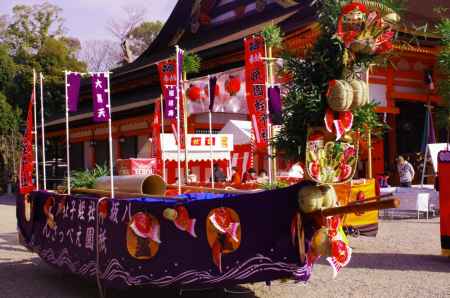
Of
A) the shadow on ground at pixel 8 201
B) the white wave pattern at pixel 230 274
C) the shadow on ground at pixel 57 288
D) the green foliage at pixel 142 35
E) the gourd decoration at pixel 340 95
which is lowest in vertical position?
the shadow on ground at pixel 57 288

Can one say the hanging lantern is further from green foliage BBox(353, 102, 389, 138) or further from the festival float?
green foliage BBox(353, 102, 389, 138)

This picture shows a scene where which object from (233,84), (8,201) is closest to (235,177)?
(233,84)

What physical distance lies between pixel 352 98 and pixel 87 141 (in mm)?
21101

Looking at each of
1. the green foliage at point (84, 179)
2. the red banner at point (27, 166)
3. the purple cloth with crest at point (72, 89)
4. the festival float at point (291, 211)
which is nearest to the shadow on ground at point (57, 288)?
the festival float at point (291, 211)

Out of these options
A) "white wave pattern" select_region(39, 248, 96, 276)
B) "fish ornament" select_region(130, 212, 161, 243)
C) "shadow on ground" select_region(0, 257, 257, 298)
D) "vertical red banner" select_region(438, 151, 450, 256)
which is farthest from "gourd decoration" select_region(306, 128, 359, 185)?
"vertical red banner" select_region(438, 151, 450, 256)

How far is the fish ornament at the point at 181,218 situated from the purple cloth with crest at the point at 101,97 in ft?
8.85

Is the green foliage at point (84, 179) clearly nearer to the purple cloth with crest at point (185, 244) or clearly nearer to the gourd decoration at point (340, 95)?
the purple cloth with crest at point (185, 244)

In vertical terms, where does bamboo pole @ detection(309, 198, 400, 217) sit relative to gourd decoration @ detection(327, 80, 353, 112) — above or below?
below

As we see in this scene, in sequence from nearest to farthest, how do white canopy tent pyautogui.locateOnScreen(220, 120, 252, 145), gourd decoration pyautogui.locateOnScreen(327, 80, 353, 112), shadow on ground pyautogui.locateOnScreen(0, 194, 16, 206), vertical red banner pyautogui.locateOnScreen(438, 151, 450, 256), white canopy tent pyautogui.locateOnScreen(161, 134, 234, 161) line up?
gourd decoration pyautogui.locateOnScreen(327, 80, 353, 112), vertical red banner pyautogui.locateOnScreen(438, 151, 450, 256), white canopy tent pyautogui.locateOnScreen(161, 134, 234, 161), white canopy tent pyautogui.locateOnScreen(220, 120, 252, 145), shadow on ground pyautogui.locateOnScreen(0, 194, 16, 206)

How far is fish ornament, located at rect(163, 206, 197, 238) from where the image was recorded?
16.5ft

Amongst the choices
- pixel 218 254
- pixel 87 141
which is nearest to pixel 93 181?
pixel 218 254

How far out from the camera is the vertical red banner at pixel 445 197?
744 centimetres

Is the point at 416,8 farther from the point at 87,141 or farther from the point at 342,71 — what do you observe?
the point at 342,71

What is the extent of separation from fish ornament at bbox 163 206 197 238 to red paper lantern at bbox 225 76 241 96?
35.6 ft
